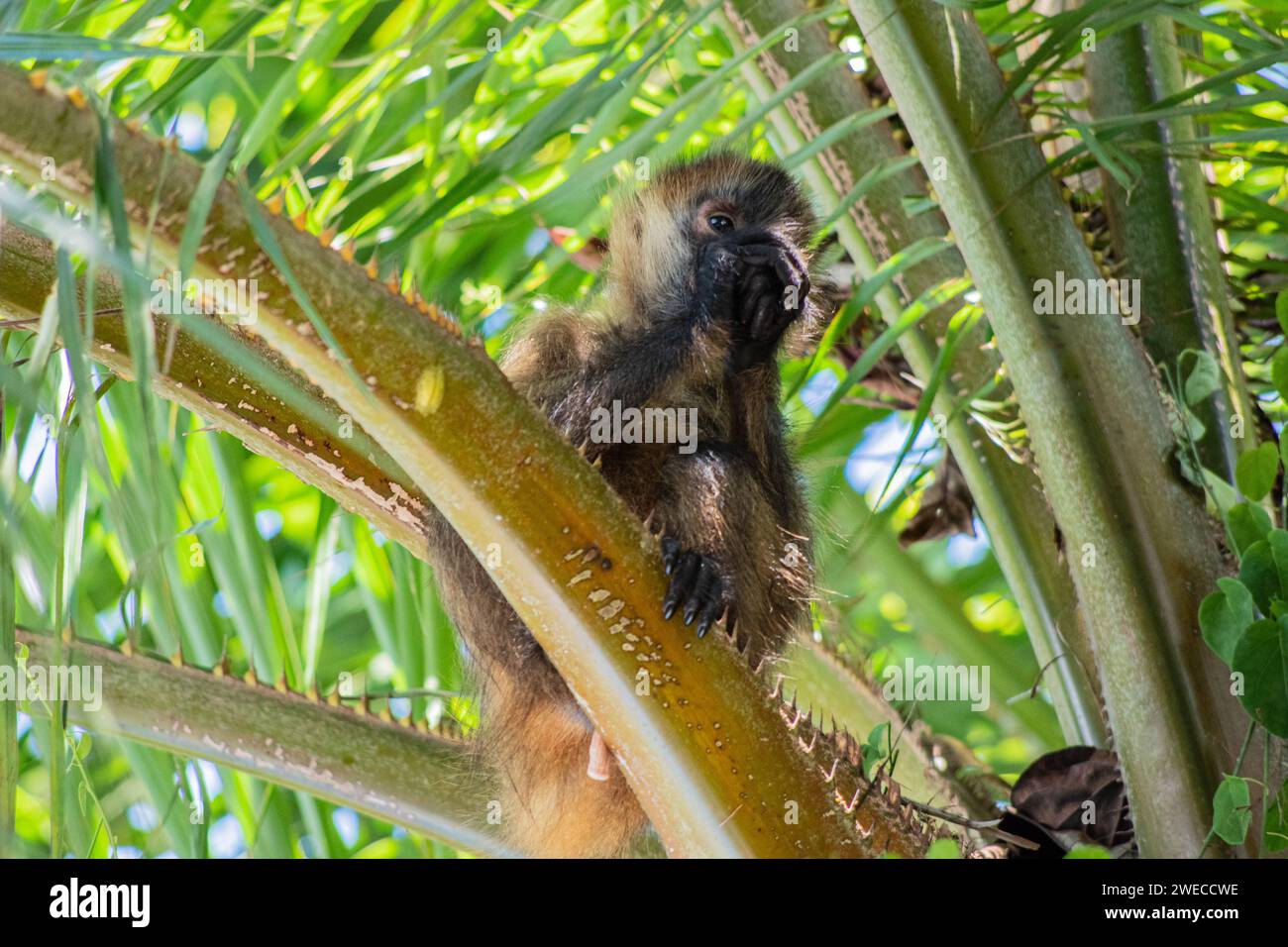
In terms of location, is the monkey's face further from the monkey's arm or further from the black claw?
the black claw

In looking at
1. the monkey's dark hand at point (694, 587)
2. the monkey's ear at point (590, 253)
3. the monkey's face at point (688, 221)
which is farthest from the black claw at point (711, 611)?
the monkey's ear at point (590, 253)

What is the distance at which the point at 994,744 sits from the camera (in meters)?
4.96

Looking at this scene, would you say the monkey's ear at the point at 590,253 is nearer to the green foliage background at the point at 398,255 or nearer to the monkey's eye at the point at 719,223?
the green foliage background at the point at 398,255

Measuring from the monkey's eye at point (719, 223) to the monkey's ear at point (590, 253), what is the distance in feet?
1.01

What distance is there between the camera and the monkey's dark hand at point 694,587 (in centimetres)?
216

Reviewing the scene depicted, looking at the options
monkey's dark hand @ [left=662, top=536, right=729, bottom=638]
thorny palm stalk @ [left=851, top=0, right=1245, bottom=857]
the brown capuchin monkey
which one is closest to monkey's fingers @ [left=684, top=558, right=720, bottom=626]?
monkey's dark hand @ [left=662, top=536, right=729, bottom=638]

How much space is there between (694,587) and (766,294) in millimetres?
1035

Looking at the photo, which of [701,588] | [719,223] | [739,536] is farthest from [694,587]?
[719,223]

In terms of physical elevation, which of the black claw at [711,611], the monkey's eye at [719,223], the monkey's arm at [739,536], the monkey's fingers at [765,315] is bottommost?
the black claw at [711,611]

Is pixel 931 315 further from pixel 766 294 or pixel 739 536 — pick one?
pixel 739 536

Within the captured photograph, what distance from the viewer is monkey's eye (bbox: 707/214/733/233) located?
3.55 metres

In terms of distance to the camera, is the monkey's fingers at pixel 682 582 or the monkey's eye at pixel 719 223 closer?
the monkey's fingers at pixel 682 582

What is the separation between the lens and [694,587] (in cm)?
230
